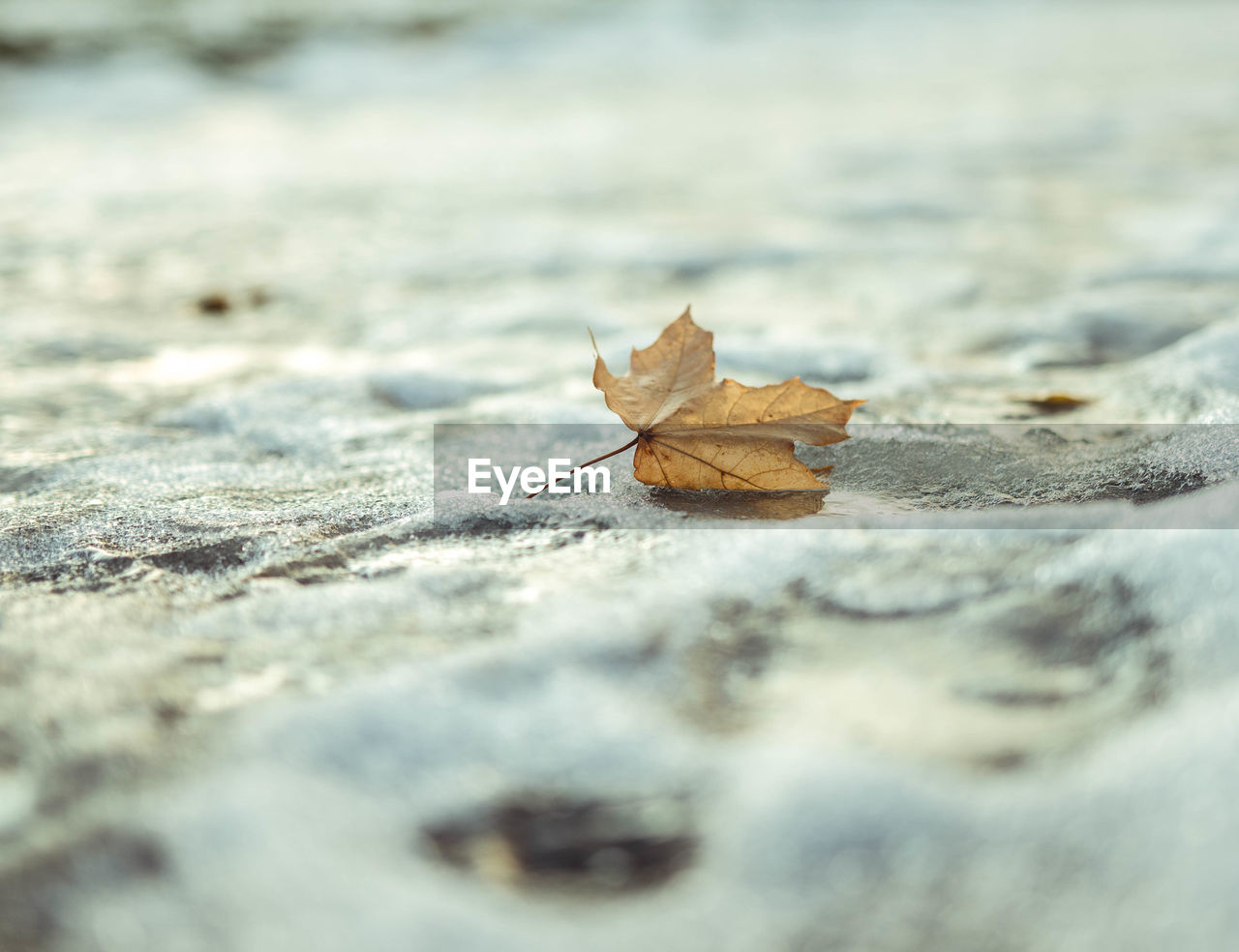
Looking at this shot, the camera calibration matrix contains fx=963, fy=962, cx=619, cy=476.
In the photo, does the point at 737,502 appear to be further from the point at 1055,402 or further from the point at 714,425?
the point at 1055,402

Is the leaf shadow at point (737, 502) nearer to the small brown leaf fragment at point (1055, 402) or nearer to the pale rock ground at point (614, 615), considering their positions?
the pale rock ground at point (614, 615)

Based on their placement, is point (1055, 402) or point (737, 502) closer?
point (737, 502)

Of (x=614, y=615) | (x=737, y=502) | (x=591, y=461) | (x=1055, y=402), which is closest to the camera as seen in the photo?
(x=614, y=615)

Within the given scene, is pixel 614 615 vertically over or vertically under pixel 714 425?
under

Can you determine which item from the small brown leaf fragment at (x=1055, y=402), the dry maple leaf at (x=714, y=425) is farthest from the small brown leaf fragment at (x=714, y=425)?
the small brown leaf fragment at (x=1055, y=402)

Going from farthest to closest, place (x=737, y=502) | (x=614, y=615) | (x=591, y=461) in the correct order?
1. (x=591, y=461)
2. (x=737, y=502)
3. (x=614, y=615)

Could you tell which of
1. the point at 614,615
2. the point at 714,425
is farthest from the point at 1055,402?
the point at 614,615

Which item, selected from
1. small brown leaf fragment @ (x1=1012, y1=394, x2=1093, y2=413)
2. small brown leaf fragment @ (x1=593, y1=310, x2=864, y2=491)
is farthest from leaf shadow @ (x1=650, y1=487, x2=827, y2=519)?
A: small brown leaf fragment @ (x1=1012, y1=394, x2=1093, y2=413)

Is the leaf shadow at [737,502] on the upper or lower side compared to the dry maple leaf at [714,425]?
lower
